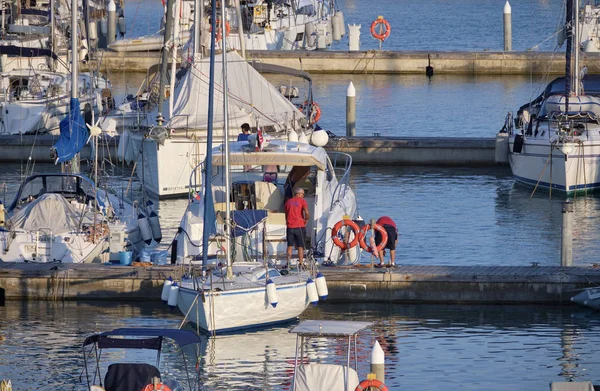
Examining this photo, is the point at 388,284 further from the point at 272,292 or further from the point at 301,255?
the point at 272,292

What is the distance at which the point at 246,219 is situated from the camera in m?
25.2

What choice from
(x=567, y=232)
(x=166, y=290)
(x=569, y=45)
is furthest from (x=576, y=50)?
(x=166, y=290)

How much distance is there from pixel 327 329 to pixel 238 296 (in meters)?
4.00

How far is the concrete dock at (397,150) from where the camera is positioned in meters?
40.2

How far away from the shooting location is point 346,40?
82.2 m

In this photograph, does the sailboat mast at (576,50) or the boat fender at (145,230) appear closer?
the boat fender at (145,230)

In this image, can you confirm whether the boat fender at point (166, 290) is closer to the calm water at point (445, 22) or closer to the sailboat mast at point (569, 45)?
the sailboat mast at point (569, 45)

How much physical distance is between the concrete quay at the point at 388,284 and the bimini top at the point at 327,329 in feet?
17.5

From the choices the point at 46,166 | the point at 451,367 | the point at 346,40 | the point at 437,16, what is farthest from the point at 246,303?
the point at 437,16

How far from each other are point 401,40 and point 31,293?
192 feet

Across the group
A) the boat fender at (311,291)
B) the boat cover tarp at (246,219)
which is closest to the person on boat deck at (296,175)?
the boat cover tarp at (246,219)

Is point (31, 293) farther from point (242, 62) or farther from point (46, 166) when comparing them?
point (46, 166)

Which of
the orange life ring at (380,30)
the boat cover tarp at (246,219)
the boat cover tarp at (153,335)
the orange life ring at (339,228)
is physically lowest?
the boat cover tarp at (153,335)

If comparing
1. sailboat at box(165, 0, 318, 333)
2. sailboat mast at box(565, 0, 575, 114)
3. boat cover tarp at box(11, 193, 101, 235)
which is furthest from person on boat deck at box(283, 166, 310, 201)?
sailboat mast at box(565, 0, 575, 114)
